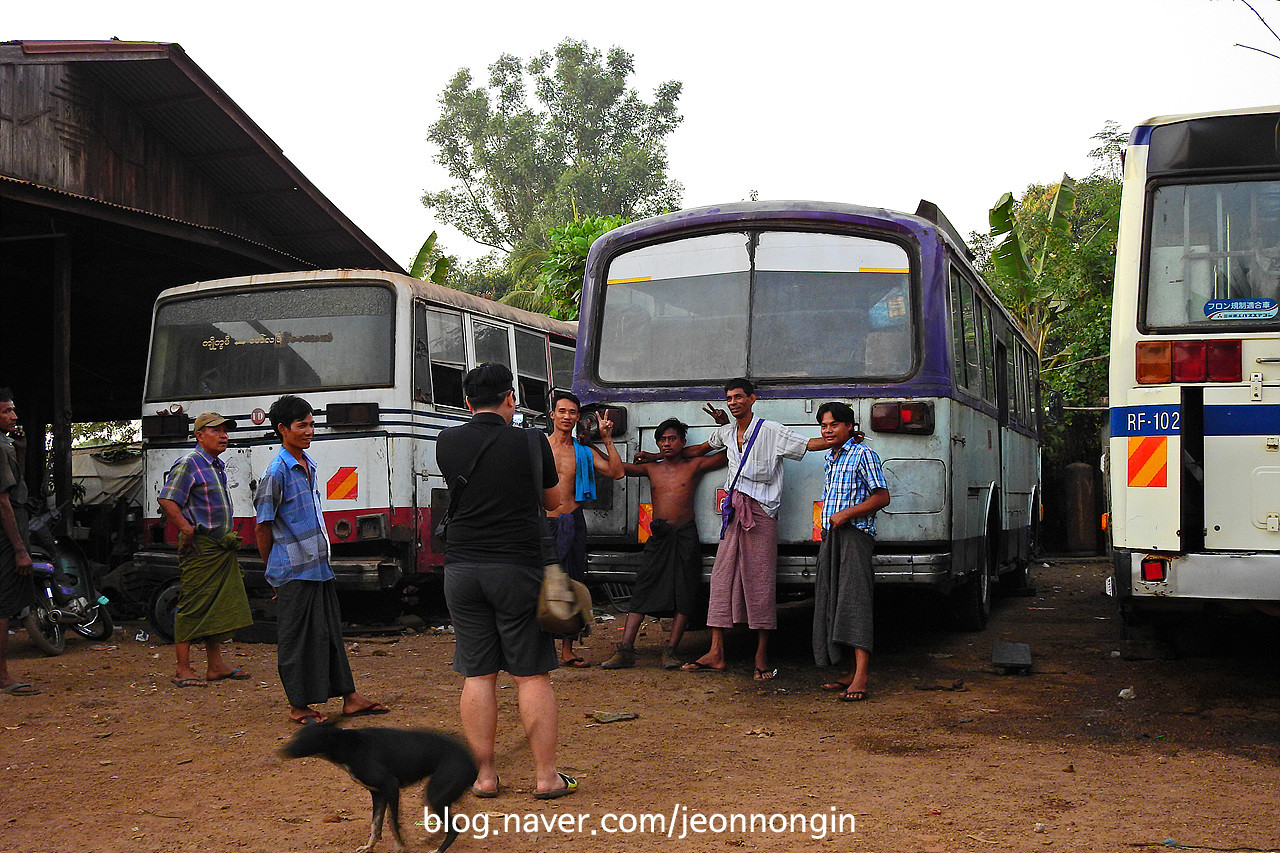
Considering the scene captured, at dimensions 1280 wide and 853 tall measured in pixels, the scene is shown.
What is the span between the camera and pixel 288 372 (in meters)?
9.40

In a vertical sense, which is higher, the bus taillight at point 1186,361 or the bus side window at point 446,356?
the bus side window at point 446,356

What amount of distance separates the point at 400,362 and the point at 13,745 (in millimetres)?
4166

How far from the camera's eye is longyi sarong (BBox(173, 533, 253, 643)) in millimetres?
7285

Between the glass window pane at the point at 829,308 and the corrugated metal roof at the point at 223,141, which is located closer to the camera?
the glass window pane at the point at 829,308

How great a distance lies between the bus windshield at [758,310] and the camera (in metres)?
7.22

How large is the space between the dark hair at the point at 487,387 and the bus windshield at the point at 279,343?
15.3 feet

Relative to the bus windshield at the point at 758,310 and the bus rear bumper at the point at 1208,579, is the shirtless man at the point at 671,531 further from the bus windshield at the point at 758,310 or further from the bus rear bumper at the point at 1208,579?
the bus rear bumper at the point at 1208,579

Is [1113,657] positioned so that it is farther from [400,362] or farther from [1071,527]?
[1071,527]

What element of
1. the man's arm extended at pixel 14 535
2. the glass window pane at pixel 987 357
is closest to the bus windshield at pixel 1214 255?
the glass window pane at pixel 987 357

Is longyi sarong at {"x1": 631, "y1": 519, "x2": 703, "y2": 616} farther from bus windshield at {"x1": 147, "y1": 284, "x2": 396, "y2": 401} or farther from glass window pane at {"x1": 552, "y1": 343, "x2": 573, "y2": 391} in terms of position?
glass window pane at {"x1": 552, "y1": 343, "x2": 573, "y2": 391}

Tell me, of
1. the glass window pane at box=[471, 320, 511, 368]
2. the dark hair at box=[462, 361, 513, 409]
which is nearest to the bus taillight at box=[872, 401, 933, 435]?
the dark hair at box=[462, 361, 513, 409]

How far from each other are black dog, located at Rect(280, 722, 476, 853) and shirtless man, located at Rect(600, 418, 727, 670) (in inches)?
138

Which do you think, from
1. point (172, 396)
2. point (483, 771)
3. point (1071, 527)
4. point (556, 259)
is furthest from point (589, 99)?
point (483, 771)

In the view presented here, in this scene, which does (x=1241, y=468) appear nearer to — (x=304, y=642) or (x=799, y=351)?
(x=799, y=351)
